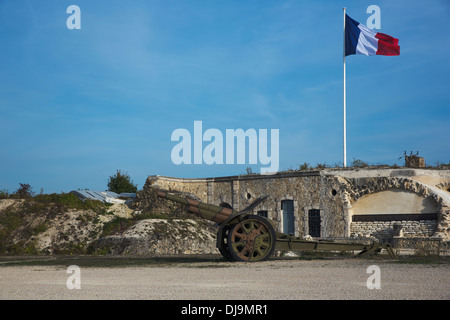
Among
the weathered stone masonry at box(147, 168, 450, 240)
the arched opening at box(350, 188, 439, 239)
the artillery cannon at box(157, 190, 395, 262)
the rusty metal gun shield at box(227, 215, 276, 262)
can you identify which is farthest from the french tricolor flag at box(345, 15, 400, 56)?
the rusty metal gun shield at box(227, 215, 276, 262)

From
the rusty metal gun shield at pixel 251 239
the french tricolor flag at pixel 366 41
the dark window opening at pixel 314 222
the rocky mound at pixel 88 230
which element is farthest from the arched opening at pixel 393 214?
the rusty metal gun shield at pixel 251 239

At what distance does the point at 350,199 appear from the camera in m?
25.8

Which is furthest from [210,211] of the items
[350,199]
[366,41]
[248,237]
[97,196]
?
[366,41]

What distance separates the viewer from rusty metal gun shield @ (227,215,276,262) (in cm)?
1245

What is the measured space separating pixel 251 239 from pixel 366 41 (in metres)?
18.5

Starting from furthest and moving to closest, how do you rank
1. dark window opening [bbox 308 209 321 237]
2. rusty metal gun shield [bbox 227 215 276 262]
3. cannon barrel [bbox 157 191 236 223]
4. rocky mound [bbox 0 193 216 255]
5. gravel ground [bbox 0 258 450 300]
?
dark window opening [bbox 308 209 321 237] < rocky mound [bbox 0 193 216 255] < cannon barrel [bbox 157 191 236 223] < rusty metal gun shield [bbox 227 215 276 262] < gravel ground [bbox 0 258 450 300]

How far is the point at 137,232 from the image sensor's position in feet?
63.3

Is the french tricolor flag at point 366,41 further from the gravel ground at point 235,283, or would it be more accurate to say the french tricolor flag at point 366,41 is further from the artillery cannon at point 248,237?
the gravel ground at point 235,283

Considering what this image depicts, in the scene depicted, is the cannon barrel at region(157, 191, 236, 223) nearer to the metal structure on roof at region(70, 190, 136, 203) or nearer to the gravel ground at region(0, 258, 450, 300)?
the gravel ground at region(0, 258, 450, 300)

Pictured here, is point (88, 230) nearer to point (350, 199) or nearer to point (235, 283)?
point (350, 199)

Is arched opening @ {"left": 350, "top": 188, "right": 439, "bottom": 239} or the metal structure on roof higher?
the metal structure on roof

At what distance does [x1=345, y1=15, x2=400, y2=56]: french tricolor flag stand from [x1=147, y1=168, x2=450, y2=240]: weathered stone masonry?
6.49 m
